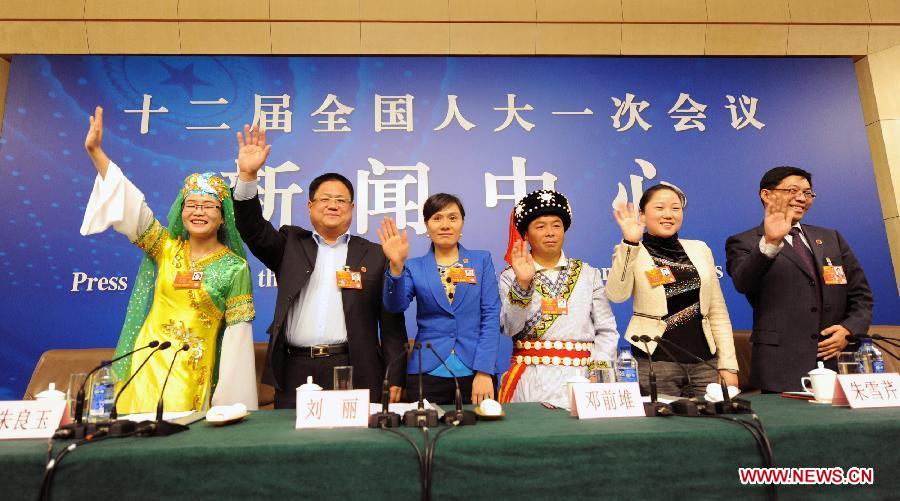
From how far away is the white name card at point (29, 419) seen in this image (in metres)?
1.28

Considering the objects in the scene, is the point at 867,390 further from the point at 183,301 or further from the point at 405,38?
the point at 405,38

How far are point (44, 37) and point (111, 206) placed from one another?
2.74 metres

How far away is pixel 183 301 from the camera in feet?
7.11

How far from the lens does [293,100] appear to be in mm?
3998

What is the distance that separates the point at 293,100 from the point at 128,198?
2.00 metres

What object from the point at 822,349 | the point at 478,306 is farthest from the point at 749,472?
the point at 822,349

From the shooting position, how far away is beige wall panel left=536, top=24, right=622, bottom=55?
4.16 metres

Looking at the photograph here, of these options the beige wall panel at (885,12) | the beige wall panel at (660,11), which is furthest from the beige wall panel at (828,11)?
the beige wall panel at (660,11)

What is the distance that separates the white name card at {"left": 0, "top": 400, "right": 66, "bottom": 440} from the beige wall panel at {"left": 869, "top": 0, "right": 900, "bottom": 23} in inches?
221

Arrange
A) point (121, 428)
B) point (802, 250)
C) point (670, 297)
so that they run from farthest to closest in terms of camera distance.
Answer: point (802, 250) < point (670, 297) < point (121, 428)

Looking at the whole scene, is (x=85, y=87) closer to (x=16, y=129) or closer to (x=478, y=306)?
(x=16, y=129)

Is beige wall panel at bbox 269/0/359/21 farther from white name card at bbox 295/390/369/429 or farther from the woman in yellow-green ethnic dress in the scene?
white name card at bbox 295/390/369/429

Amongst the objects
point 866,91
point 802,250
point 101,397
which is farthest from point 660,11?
point 101,397

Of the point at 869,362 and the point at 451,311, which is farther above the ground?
the point at 451,311
